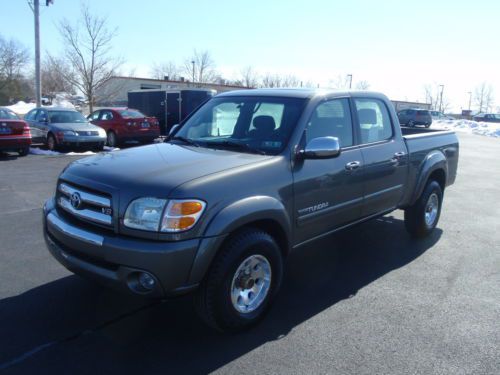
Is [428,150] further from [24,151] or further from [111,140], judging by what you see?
[111,140]

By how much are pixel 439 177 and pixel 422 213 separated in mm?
741

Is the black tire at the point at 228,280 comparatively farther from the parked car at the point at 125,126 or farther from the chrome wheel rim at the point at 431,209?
the parked car at the point at 125,126

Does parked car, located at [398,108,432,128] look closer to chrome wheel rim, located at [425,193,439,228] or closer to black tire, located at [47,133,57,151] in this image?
black tire, located at [47,133,57,151]

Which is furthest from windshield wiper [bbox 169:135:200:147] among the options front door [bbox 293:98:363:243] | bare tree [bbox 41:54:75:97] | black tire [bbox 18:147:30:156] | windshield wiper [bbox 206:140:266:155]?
bare tree [bbox 41:54:75:97]

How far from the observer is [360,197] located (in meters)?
4.59

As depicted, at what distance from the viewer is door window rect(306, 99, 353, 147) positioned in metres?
4.20

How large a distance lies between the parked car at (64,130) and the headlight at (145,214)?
40.2ft

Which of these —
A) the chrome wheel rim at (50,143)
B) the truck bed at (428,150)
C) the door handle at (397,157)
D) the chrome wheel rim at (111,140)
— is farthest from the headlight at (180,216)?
the chrome wheel rim at (111,140)

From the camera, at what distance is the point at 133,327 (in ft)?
11.8

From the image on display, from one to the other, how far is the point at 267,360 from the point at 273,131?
194cm

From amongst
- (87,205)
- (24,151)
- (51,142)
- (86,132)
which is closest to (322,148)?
(87,205)

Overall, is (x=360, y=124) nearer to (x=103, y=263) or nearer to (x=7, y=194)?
(x=103, y=263)

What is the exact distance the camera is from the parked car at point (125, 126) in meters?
16.7

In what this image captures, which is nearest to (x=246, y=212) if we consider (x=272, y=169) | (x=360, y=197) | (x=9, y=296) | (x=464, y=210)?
(x=272, y=169)
